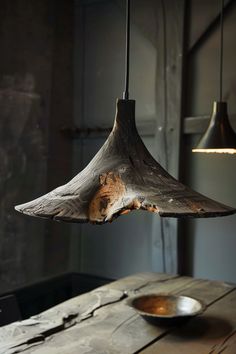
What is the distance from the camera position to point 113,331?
76.5 inches

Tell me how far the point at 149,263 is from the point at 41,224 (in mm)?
946

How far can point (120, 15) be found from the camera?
3797 mm

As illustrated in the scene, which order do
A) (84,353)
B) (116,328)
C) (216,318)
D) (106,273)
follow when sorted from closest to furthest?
(84,353) → (116,328) → (216,318) → (106,273)

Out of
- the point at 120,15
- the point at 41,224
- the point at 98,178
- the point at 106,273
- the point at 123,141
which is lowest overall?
the point at 106,273

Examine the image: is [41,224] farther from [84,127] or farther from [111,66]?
[111,66]

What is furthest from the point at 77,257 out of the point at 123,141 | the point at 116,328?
the point at 123,141

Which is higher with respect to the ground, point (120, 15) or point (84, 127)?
point (120, 15)

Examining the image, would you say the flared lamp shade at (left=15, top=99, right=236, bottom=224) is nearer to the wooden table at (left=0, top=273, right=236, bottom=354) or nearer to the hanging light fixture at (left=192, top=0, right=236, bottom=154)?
the wooden table at (left=0, top=273, right=236, bottom=354)

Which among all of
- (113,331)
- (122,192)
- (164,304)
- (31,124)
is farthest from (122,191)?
(31,124)

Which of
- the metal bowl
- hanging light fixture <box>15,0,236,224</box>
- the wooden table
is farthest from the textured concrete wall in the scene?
hanging light fixture <box>15,0,236,224</box>

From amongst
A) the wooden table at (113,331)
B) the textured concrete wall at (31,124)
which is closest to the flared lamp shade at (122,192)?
the wooden table at (113,331)

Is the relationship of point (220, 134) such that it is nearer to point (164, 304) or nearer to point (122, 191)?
point (164, 304)

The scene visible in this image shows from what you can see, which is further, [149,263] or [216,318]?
[149,263]

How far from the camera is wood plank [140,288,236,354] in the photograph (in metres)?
1.77
